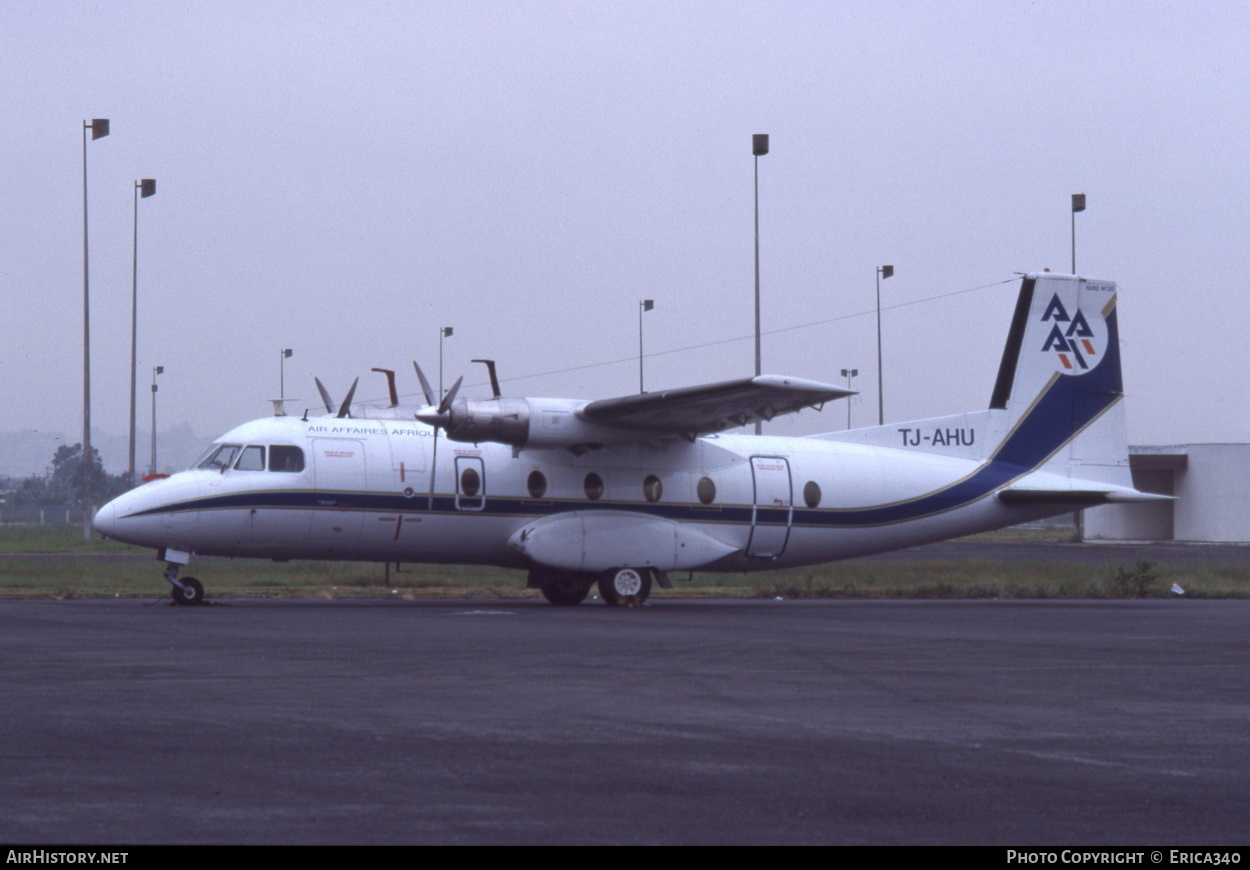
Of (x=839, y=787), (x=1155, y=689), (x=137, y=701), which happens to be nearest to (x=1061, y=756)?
(x=839, y=787)

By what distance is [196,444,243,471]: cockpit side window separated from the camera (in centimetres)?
2289

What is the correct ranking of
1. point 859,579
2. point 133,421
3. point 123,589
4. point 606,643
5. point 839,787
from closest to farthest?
point 839,787 → point 606,643 → point 123,589 → point 859,579 → point 133,421

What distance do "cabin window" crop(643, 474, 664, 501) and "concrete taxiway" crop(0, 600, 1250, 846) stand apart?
752 centimetres

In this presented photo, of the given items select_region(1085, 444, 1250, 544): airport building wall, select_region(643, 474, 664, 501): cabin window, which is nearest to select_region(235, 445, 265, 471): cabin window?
select_region(643, 474, 664, 501): cabin window

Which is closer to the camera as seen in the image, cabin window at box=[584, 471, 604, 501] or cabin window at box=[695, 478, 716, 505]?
cabin window at box=[584, 471, 604, 501]

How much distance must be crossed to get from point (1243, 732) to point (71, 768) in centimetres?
732

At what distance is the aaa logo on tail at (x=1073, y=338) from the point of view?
1079 inches

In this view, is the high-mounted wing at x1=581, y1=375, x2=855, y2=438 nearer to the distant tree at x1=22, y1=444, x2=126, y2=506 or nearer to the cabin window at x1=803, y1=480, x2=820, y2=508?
the cabin window at x1=803, y1=480, x2=820, y2=508

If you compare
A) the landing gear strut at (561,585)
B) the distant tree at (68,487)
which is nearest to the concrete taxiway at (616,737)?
the landing gear strut at (561,585)

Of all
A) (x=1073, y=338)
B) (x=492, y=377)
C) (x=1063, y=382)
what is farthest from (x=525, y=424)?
(x=1073, y=338)

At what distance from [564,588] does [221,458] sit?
20.9 ft
